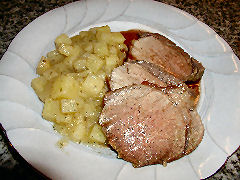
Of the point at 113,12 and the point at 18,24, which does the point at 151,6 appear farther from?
the point at 18,24

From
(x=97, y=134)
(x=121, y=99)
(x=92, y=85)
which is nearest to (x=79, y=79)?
(x=92, y=85)

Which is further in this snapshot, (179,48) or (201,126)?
(179,48)

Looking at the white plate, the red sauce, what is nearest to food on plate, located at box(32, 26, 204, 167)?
the white plate

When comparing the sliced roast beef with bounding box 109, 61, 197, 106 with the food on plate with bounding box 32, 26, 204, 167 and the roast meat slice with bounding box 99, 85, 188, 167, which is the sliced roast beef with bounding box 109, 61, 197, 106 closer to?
the food on plate with bounding box 32, 26, 204, 167

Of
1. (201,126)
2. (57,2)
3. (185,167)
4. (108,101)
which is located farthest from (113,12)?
(185,167)

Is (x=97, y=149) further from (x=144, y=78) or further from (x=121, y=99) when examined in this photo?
(x=144, y=78)

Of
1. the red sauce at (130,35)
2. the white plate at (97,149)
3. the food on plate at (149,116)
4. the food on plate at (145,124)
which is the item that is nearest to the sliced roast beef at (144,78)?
the food on plate at (149,116)
